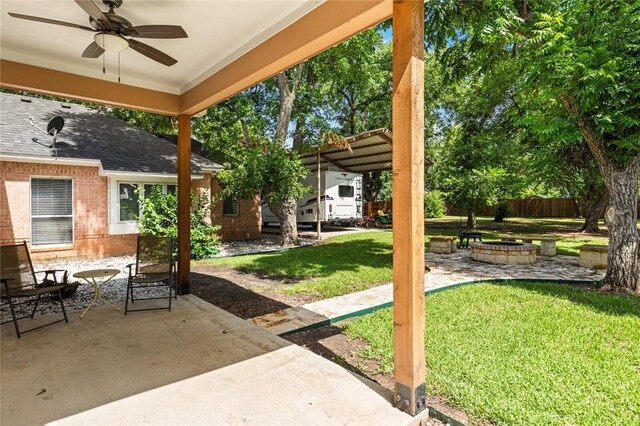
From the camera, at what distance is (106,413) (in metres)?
2.46

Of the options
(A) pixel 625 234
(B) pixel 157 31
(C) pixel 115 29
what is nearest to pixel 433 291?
(A) pixel 625 234

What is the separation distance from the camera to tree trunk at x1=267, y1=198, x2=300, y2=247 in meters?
12.4

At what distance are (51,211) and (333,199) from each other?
11.0 metres

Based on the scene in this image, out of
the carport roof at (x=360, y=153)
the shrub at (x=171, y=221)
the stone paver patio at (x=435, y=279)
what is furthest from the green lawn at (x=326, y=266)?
the carport roof at (x=360, y=153)

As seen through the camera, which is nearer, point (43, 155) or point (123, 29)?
point (123, 29)

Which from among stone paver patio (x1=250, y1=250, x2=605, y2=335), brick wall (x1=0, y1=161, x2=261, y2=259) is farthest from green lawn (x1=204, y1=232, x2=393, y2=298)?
brick wall (x1=0, y1=161, x2=261, y2=259)

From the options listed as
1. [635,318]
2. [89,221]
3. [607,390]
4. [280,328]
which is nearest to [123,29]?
[280,328]

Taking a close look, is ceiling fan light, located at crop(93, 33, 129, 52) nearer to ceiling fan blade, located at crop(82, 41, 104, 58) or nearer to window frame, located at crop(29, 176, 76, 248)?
ceiling fan blade, located at crop(82, 41, 104, 58)

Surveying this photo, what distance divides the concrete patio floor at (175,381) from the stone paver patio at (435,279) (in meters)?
0.60

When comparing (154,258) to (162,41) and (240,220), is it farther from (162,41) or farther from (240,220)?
(240,220)

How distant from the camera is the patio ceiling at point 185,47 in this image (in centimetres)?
303

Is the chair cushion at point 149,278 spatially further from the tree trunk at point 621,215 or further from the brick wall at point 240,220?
the brick wall at point 240,220

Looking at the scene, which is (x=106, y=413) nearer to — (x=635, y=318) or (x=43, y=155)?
(x=635, y=318)

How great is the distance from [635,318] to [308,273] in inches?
217
